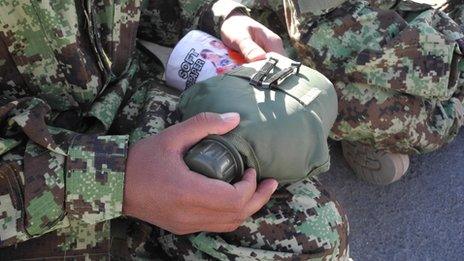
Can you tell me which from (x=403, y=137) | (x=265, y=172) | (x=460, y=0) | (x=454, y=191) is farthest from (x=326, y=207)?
(x=460, y=0)

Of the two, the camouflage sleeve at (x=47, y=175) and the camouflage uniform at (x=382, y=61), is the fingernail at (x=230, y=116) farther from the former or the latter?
the camouflage uniform at (x=382, y=61)

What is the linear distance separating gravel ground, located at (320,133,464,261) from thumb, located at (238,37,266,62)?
65 centimetres

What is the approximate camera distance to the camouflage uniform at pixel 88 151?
1088 millimetres

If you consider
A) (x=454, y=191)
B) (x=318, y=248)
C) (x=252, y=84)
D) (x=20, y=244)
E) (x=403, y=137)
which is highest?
(x=252, y=84)

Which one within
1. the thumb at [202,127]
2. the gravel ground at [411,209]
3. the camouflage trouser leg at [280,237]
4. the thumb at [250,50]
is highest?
the thumb at [202,127]

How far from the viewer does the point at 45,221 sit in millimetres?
1091

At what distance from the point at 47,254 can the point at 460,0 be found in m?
1.51

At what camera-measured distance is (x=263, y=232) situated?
1268 millimetres

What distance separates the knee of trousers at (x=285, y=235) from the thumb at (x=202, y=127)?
24cm

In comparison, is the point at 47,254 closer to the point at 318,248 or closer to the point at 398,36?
the point at 318,248

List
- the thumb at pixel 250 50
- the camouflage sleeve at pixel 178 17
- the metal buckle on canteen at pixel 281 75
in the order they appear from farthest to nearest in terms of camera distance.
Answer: the camouflage sleeve at pixel 178 17 → the thumb at pixel 250 50 → the metal buckle on canteen at pixel 281 75

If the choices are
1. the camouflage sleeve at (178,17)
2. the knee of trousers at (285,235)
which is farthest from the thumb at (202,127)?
the camouflage sleeve at (178,17)

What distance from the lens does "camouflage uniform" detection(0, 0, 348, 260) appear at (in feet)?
3.57

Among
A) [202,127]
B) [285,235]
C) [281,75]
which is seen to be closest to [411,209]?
[285,235]
